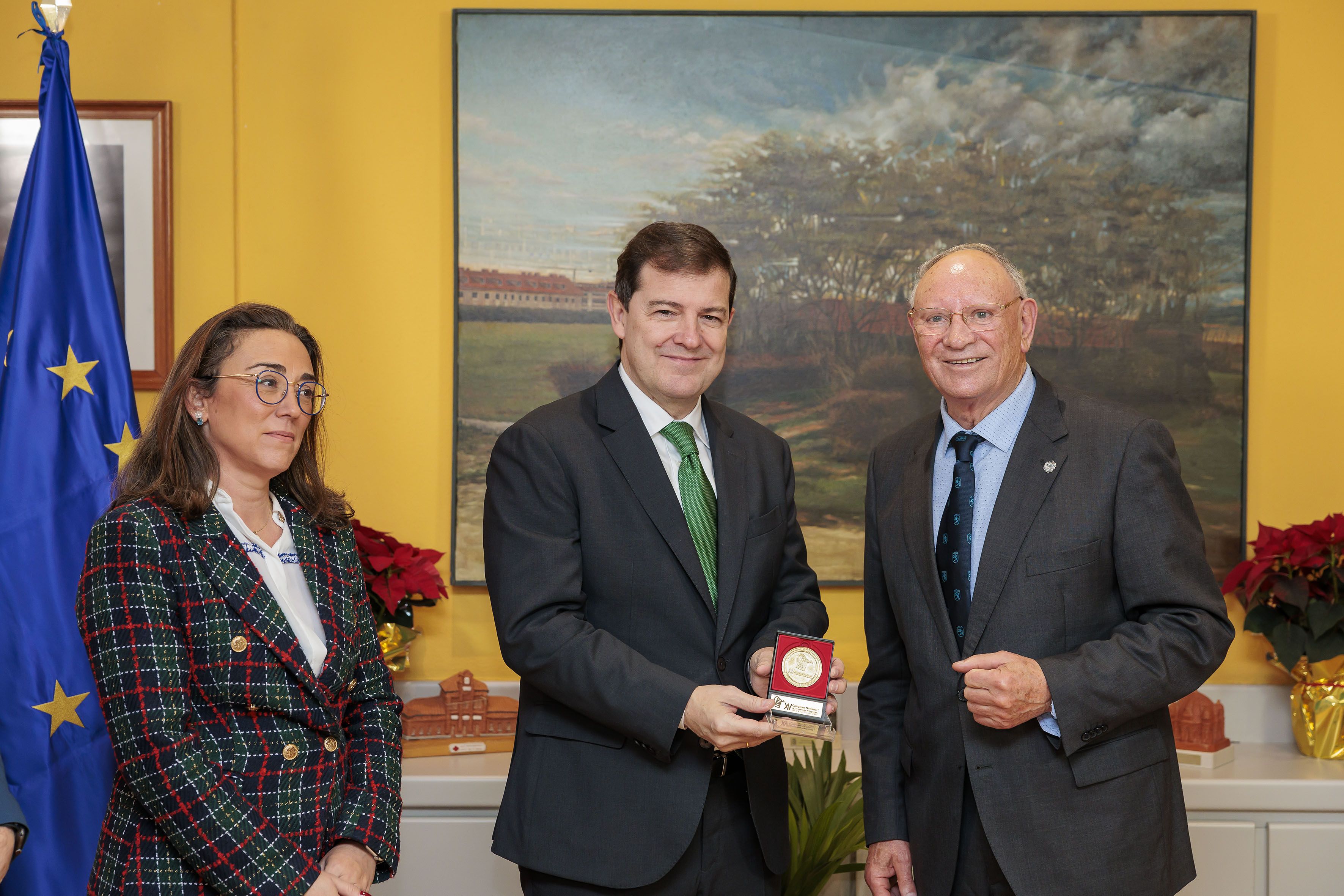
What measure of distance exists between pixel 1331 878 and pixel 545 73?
3.11 meters

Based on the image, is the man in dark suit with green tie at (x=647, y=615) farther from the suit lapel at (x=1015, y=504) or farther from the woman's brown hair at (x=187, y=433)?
the woman's brown hair at (x=187, y=433)

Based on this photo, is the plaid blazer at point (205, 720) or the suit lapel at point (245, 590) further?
the suit lapel at point (245, 590)

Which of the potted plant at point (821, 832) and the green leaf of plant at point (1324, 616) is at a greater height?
the green leaf of plant at point (1324, 616)

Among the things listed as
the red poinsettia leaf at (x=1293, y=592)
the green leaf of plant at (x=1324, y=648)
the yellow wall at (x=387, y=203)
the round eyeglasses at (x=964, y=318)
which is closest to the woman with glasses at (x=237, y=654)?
the round eyeglasses at (x=964, y=318)

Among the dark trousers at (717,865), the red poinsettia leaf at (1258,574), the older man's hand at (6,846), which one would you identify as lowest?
the dark trousers at (717,865)

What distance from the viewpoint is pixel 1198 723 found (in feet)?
9.91

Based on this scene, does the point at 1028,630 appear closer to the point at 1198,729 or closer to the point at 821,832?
the point at 821,832

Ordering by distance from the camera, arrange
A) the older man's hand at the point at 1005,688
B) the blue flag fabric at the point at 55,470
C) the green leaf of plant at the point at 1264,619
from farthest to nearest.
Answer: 1. the green leaf of plant at the point at 1264,619
2. the blue flag fabric at the point at 55,470
3. the older man's hand at the point at 1005,688

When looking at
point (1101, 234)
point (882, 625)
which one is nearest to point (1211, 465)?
point (1101, 234)

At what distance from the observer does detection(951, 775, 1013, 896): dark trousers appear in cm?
193

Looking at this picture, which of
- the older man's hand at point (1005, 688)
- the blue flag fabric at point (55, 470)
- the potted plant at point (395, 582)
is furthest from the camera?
the potted plant at point (395, 582)

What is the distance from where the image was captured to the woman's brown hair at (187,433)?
5.84ft

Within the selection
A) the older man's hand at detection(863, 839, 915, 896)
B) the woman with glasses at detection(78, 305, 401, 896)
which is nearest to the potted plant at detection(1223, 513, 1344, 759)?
the older man's hand at detection(863, 839, 915, 896)

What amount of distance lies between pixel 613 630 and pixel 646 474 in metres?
0.30
